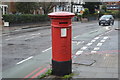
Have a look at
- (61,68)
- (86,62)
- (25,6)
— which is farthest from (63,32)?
(25,6)

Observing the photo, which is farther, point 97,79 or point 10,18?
point 10,18

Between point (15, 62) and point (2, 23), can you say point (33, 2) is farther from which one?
point (15, 62)

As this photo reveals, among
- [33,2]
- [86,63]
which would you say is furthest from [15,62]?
[33,2]

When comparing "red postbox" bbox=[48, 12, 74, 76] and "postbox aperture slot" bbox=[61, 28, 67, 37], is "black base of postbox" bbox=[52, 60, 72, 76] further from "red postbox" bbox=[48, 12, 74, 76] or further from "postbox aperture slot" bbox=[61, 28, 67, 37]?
"postbox aperture slot" bbox=[61, 28, 67, 37]

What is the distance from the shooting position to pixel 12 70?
25.8ft

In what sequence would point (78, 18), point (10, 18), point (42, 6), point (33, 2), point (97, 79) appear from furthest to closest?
1. point (78, 18)
2. point (42, 6)
3. point (33, 2)
4. point (10, 18)
5. point (97, 79)

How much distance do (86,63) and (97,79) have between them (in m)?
1.94

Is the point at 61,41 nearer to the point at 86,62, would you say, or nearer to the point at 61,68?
the point at 61,68

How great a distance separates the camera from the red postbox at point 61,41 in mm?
6637

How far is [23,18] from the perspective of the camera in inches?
1367

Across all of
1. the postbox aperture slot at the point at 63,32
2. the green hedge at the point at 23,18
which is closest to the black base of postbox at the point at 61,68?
the postbox aperture slot at the point at 63,32

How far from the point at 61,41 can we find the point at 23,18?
28783 mm

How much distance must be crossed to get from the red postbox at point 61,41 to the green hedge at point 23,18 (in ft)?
86.4

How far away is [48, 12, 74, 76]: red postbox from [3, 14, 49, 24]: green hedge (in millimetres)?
26322
